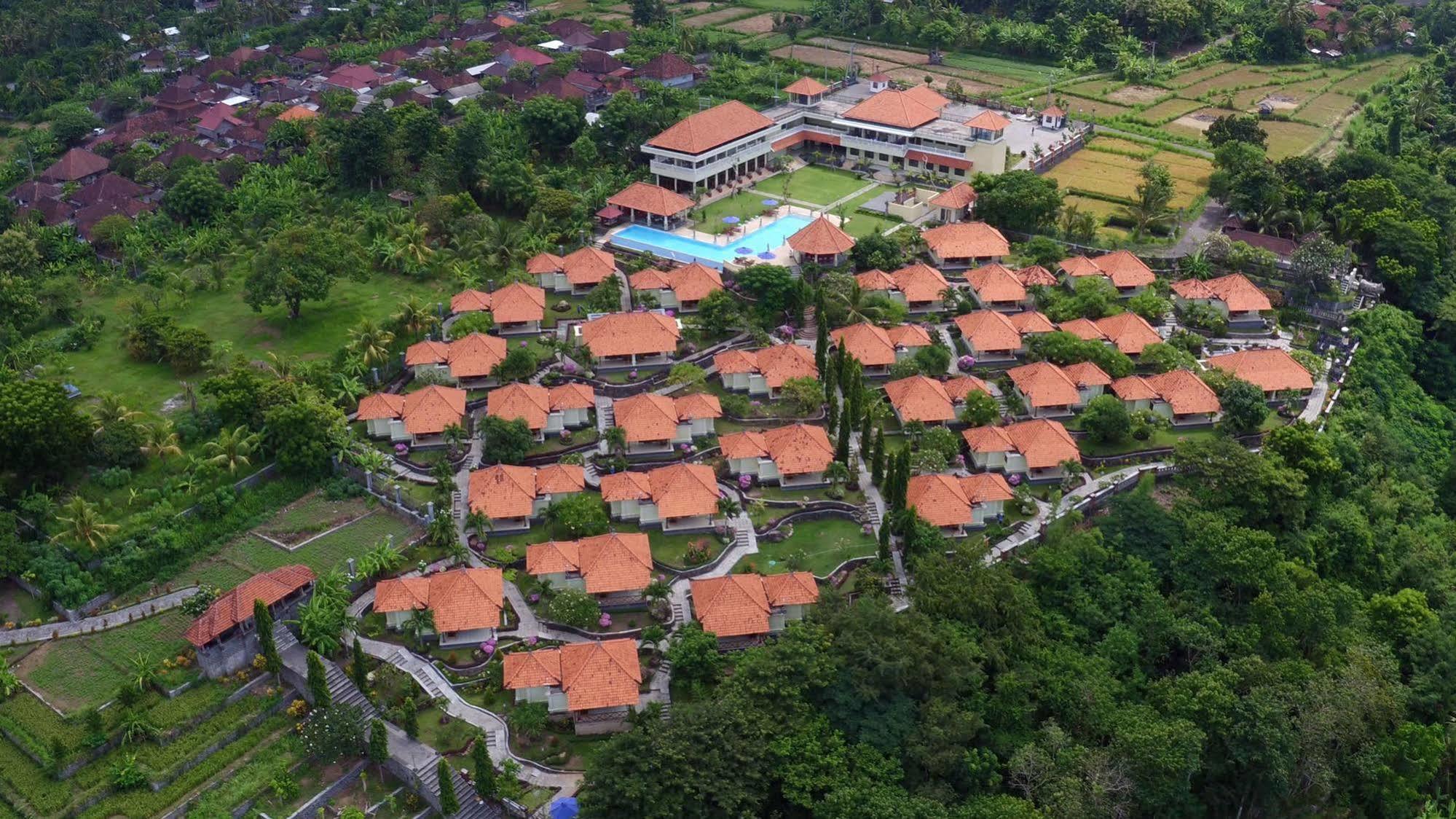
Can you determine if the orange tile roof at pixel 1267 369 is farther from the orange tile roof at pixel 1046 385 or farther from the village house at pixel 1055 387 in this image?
the orange tile roof at pixel 1046 385

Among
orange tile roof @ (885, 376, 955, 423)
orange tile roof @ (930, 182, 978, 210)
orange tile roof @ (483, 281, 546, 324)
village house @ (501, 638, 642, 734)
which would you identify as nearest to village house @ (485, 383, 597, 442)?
orange tile roof @ (483, 281, 546, 324)

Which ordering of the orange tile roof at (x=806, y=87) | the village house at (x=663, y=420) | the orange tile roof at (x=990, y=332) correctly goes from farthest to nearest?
the orange tile roof at (x=806, y=87) → the orange tile roof at (x=990, y=332) → the village house at (x=663, y=420)

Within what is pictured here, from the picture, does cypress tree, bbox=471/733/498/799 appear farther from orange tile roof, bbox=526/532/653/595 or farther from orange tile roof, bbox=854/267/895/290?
orange tile roof, bbox=854/267/895/290

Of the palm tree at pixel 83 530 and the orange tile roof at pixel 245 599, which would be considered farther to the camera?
the palm tree at pixel 83 530

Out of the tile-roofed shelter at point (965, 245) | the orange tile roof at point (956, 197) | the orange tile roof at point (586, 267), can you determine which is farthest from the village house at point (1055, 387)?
the orange tile roof at point (586, 267)

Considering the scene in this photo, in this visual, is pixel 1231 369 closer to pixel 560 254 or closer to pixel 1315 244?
A: pixel 1315 244

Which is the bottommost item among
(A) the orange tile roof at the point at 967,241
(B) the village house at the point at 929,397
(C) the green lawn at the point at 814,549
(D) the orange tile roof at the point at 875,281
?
(C) the green lawn at the point at 814,549
